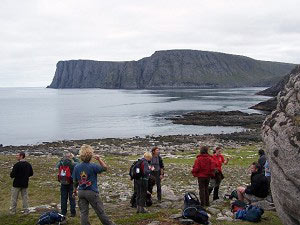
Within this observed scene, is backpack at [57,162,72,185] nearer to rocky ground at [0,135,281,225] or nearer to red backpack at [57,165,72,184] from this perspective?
red backpack at [57,165,72,184]

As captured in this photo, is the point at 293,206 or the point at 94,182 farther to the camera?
the point at 94,182

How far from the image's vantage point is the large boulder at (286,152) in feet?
30.7

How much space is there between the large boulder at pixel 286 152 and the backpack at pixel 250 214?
1.26 metres

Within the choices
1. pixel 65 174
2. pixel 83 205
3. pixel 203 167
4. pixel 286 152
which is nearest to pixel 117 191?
pixel 65 174

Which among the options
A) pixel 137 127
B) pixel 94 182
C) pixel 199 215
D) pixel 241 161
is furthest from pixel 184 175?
pixel 137 127

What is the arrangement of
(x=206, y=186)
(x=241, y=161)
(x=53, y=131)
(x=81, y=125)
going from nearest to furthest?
(x=206, y=186), (x=241, y=161), (x=53, y=131), (x=81, y=125)

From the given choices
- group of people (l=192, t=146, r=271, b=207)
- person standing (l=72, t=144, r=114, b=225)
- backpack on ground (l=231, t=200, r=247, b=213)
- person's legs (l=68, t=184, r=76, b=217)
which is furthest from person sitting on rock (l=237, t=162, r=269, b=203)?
person's legs (l=68, t=184, r=76, b=217)

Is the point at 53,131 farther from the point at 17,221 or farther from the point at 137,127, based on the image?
the point at 17,221

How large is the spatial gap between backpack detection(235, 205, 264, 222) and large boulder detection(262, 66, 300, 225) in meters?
1.26

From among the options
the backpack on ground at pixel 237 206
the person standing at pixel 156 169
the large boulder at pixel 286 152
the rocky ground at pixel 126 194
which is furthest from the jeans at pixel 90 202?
the person standing at pixel 156 169

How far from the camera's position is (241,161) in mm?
30062

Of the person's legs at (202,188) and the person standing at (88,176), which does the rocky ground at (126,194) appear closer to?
the person's legs at (202,188)

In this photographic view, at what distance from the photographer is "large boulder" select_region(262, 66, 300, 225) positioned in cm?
935

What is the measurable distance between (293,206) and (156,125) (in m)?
66.8
